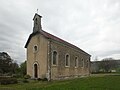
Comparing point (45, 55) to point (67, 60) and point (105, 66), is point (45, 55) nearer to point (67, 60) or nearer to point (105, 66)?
point (67, 60)

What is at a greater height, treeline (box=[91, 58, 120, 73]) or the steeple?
the steeple

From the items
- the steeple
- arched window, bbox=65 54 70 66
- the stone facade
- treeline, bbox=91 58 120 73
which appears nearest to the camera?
the stone facade

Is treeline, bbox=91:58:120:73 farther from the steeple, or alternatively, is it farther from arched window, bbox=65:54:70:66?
the steeple

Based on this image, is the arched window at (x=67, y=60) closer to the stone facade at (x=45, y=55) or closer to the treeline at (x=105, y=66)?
the stone facade at (x=45, y=55)

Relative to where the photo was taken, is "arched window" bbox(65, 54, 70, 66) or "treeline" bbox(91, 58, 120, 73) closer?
"arched window" bbox(65, 54, 70, 66)

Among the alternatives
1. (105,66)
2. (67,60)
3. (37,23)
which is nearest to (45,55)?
(37,23)

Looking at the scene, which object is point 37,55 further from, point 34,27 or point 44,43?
point 34,27

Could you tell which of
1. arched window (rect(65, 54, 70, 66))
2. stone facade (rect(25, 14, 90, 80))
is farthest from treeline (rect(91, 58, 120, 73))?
stone facade (rect(25, 14, 90, 80))

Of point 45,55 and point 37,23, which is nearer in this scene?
point 45,55

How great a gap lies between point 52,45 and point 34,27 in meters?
4.28

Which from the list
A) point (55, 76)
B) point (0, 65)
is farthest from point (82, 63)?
point (0, 65)

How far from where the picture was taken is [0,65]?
171 feet

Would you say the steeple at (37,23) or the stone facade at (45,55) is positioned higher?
the steeple at (37,23)

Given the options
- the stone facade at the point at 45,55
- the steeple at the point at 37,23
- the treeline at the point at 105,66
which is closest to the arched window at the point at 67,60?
Result: the stone facade at the point at 45,55
